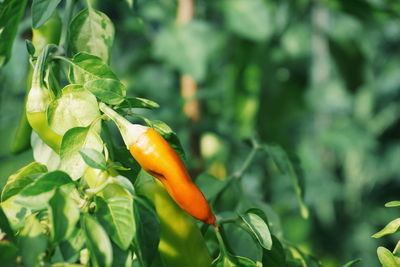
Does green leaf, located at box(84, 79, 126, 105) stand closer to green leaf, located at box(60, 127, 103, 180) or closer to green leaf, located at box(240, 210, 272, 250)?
green leaf, located at box(60, 127, 103, 180)

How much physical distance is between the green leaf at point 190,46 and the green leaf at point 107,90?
3.31 feet

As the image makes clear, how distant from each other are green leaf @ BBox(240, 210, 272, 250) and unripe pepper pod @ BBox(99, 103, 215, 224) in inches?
1.6

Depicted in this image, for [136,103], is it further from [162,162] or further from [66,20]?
[66,20]

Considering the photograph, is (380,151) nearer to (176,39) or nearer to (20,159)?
(176,39)

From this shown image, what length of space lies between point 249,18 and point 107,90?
3.46 ft

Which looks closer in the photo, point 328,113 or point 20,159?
point 20,159

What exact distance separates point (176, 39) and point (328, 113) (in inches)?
58.4

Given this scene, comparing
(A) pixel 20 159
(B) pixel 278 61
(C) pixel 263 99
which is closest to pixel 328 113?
(B) pixel 278 61

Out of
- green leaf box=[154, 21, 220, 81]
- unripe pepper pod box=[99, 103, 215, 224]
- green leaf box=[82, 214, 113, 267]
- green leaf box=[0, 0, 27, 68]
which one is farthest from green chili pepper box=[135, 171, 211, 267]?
green leaf box=[154, 21, 220, 81]

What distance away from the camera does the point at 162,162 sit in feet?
1.70

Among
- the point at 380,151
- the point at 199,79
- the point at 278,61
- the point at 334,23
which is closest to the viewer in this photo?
the point at 199,79

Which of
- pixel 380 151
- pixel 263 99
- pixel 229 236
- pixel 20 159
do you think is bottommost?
pixel 380 151

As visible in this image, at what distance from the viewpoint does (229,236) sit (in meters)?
0.66

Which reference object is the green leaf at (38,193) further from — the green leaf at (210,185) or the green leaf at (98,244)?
the green leaf at (210,185)
